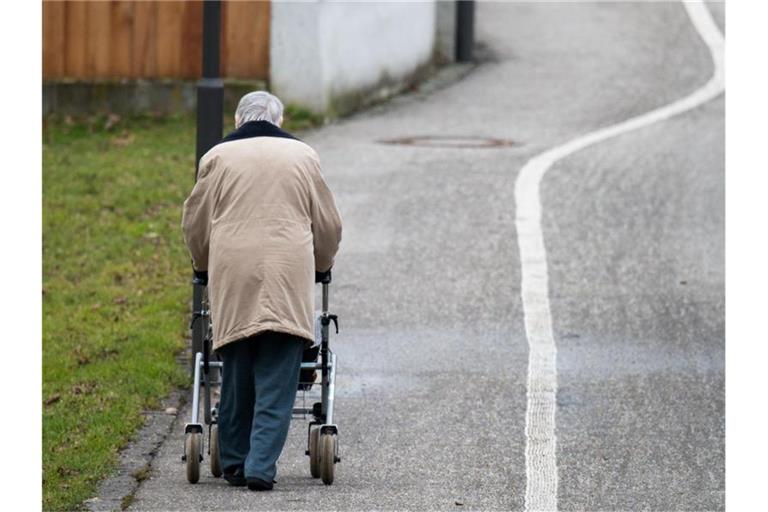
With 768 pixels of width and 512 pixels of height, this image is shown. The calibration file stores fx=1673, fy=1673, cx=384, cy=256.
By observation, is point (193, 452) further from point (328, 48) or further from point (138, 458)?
point (328, 48)

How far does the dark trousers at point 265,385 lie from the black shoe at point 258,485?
22 mm

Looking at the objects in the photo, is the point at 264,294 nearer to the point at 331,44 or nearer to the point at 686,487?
the point at 686,487

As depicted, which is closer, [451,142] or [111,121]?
[451,142]

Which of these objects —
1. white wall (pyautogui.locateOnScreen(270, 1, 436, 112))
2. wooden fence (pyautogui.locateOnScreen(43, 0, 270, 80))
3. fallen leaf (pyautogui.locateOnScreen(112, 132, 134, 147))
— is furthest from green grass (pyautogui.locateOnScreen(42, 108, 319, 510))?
wooden fence (pyautogui.locateOnScreen(43, 0, 270, 80))

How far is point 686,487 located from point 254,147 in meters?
2.57

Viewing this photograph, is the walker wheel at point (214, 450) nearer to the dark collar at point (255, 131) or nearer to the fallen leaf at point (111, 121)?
the dark collar at point (255, 131)

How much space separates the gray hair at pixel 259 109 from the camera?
24.5ft

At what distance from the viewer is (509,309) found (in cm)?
1117

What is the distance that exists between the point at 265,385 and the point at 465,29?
579 inches

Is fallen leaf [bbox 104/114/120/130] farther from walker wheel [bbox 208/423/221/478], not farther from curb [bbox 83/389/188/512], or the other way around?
walker wheel [bbox 208/423/221/478]

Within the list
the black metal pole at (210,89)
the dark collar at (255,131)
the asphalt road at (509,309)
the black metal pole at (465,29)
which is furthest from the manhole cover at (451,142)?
the dark collar at (255,131)

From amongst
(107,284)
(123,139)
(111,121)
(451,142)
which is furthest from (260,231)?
(111,121)

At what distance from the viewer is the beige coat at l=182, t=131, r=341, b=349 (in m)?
7.23

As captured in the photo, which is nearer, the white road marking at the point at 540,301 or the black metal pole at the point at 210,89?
the white road marking at the point at 540,301
